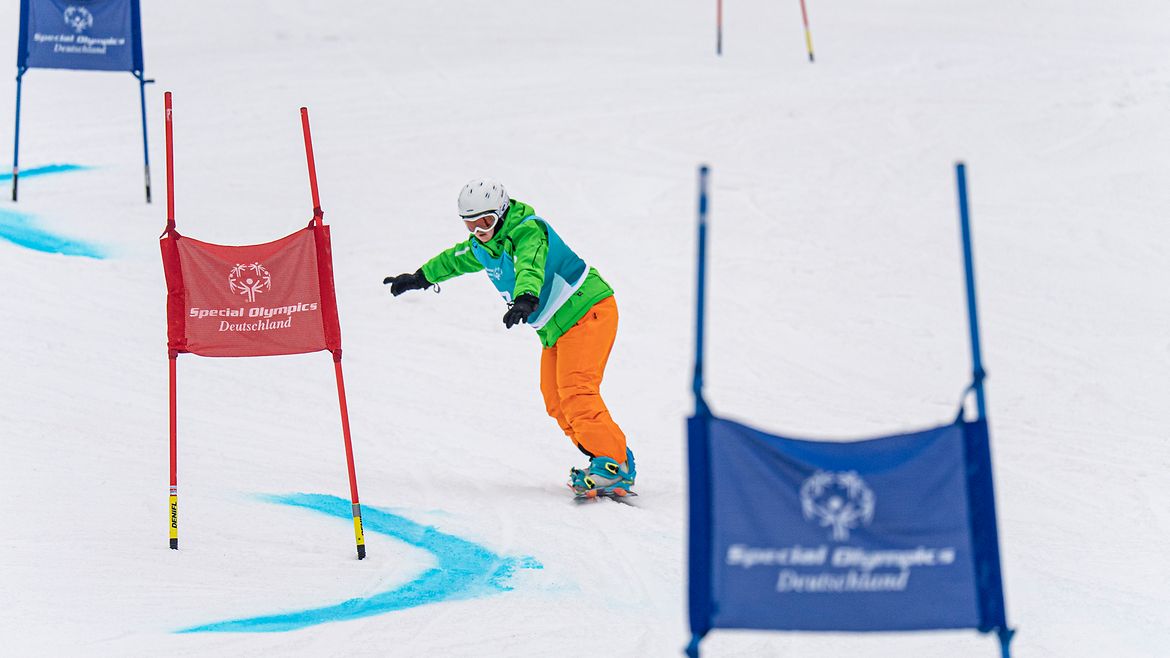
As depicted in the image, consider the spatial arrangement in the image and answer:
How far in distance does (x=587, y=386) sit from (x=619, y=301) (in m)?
4.12

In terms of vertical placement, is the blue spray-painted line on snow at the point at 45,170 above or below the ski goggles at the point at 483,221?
above

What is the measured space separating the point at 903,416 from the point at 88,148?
359 inches

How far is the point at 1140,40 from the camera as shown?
60.5 ft

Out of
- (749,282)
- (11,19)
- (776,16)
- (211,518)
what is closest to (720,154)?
(749,282)

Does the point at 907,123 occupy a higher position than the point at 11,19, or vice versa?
the point at 11,19

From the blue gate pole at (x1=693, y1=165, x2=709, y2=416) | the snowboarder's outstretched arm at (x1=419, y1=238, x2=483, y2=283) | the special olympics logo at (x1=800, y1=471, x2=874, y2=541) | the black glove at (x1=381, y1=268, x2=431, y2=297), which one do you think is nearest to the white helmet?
the snowboarder's outstretched arm at (x1=419, y1=238, x2=483, y2=283)

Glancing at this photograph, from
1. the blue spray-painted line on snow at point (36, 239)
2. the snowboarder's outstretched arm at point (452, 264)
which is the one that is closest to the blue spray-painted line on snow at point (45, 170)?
the blue spray-painted line on snow at point (36, 239)

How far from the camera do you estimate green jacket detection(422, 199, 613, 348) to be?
6.67 metres

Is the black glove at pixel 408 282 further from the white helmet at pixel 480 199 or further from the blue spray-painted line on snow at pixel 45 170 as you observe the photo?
the blue spray-painted line on snow at pixel 45 170

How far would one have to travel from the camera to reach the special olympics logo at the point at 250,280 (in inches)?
245

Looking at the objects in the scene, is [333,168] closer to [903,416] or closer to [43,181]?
[43,181]

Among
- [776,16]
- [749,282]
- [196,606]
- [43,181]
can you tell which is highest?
[776,16]

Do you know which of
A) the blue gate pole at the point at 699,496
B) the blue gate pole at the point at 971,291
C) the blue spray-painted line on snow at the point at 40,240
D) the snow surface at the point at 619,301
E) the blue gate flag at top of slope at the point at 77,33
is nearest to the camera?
the blue gate pole at the point at 699,496

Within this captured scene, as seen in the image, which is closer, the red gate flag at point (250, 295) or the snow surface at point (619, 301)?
the snow surface at point (619, 301)
